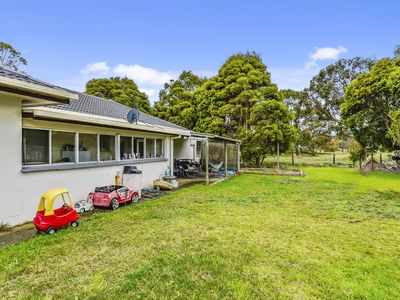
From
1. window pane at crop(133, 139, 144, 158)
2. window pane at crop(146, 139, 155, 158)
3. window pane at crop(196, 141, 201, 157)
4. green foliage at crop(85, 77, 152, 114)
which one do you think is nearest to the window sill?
window pane at crop(133, 139, 144, 158)

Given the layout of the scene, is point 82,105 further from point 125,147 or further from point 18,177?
point 18,177

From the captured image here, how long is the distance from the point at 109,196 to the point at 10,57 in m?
23.5

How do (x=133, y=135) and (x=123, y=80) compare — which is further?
(x=123, y=80)

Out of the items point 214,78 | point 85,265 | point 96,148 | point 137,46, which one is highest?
point 137,46

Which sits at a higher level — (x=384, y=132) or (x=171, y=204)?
(x=384, y=132)

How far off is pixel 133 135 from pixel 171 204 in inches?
137

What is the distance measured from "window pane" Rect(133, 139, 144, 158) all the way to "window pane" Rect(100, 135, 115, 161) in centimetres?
133

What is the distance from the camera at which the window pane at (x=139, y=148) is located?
972 cm

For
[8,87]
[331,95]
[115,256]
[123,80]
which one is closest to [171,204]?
[115,256]

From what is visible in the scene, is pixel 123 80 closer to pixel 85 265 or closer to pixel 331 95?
pixel 331 95

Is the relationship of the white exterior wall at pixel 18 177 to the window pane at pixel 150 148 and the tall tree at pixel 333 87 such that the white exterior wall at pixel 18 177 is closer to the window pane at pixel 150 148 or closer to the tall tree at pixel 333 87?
the window pane at pixel 150 148

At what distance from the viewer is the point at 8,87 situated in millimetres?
4242

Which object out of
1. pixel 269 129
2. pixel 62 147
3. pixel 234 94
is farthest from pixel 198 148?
pixel 62 147

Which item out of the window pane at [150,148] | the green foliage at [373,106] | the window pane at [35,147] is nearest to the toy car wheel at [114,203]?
the window pane at [35,147]
